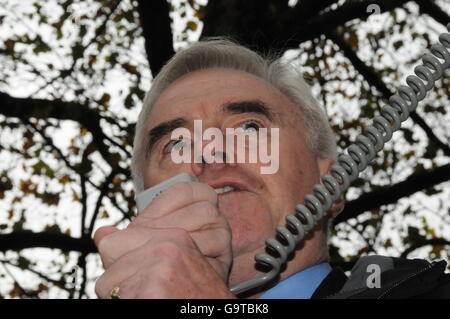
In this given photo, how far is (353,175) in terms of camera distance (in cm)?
271

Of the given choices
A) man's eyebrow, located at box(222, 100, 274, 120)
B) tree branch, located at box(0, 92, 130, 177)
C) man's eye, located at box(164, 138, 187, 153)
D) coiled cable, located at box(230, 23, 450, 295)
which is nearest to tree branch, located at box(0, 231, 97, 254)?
tree branch, located at box(0, 92, 130, 177)

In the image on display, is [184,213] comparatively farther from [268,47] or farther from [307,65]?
[307,65]

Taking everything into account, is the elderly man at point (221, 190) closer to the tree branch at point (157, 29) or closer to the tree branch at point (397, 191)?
the tree branch at point (157, 29)

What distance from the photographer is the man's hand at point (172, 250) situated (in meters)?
1.69

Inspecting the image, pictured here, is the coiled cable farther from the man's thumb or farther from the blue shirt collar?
the man's thumb

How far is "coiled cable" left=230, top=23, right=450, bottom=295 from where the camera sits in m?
2.65

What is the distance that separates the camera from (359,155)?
2686mm

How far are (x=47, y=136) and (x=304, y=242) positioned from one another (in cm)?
443

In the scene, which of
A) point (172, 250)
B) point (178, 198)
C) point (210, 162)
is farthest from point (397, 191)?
point (172, 250)

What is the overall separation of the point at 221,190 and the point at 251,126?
1.71ft

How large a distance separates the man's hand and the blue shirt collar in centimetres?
91

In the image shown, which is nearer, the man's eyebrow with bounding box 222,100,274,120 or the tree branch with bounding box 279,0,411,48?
the man's eyebrow with bounding box 222,100,274,120

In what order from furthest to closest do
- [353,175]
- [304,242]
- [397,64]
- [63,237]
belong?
1. [397,64]
2. [63,237]
3. [304,242]
4. [353,175]

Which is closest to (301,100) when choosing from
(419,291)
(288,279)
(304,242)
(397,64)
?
(304,242)
